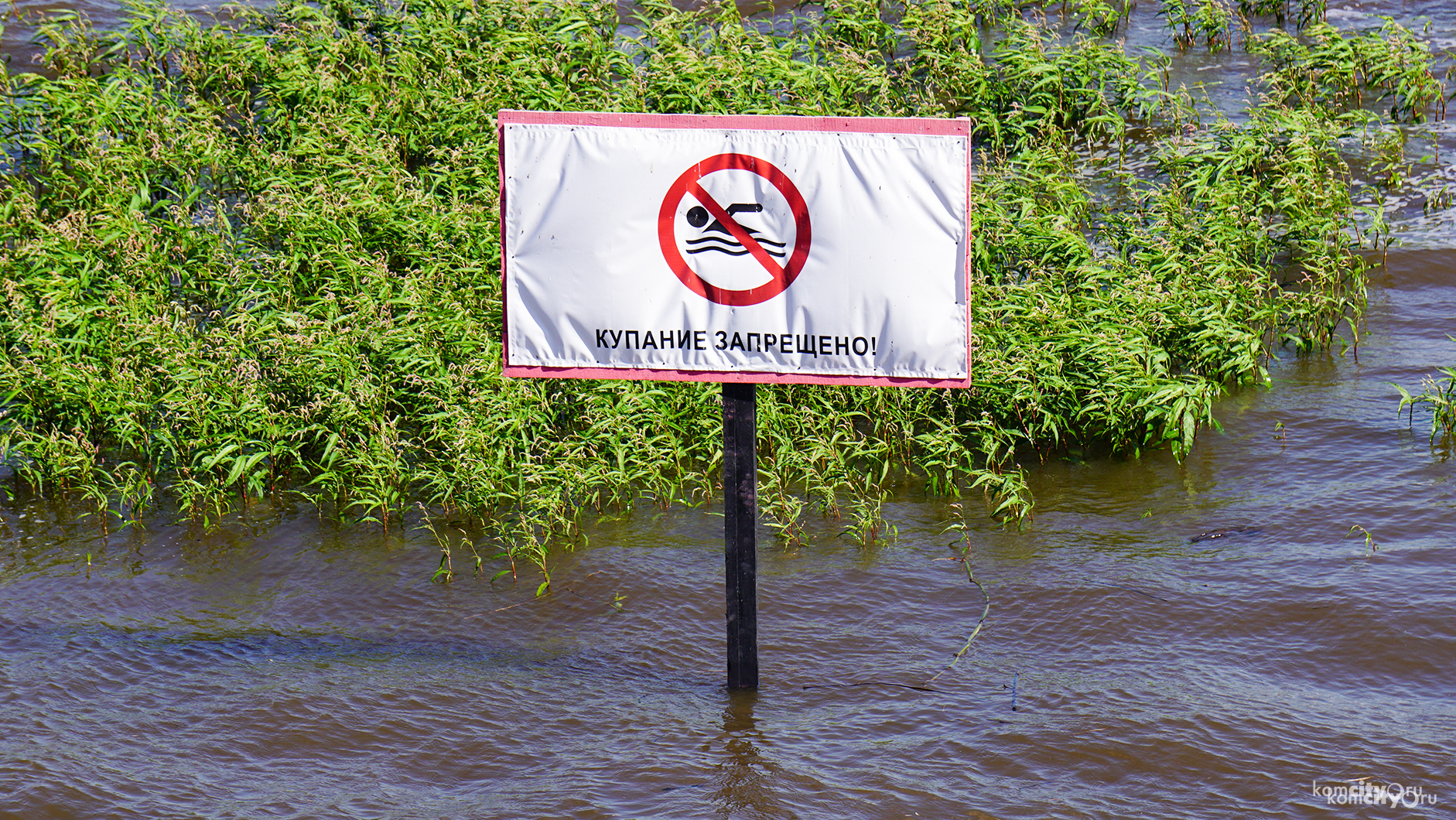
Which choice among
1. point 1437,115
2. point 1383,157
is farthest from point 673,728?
point 1437,115

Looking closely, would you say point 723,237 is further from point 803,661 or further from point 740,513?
point 803,661

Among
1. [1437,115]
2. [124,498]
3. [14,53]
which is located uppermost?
[14,53]

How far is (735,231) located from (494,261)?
148 inches

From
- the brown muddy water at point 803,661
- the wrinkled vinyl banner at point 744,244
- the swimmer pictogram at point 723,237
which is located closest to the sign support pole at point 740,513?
the wrinkled vinyl banner at point 744,244

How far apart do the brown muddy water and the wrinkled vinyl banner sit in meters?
1.21

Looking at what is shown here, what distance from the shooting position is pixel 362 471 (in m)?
6.16

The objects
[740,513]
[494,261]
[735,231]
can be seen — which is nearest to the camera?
[735,231]

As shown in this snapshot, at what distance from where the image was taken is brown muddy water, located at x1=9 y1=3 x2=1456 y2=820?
3.94 metres

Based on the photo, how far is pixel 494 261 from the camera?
7480 mm

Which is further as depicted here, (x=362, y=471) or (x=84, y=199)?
(x=84, y=199)

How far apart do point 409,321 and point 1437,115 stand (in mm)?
7614

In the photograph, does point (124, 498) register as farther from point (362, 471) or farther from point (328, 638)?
point (328, 638)

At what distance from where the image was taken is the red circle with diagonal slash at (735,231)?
3965 mm

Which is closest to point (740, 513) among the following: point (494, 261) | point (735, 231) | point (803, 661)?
point (803, 661)
